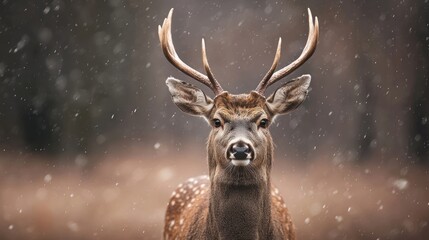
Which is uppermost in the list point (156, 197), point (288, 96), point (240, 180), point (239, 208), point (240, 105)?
point (156, 197)

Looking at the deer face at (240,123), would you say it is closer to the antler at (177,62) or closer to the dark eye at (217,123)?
the dark eye at (217,123)

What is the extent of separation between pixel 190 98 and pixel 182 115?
5.46 meters

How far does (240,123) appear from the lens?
19.7 ft

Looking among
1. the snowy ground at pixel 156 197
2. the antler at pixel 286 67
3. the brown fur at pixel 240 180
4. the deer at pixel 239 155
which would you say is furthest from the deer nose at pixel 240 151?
the snowy ground at pixel 156 197

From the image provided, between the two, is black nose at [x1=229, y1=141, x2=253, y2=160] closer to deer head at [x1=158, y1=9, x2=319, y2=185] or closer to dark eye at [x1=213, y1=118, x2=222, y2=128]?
deer head at [x1=158, y1=9, x2=319, y2=185]

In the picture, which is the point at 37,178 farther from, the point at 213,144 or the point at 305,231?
the point at 213,144

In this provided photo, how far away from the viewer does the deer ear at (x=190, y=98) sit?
6.38 metres

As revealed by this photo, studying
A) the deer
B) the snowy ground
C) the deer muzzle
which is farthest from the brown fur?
the snowy ground

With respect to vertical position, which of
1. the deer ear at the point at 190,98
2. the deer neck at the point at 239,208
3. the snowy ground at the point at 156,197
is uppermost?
the snowy ground at the point at 156,197

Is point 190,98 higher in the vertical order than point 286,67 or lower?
lower

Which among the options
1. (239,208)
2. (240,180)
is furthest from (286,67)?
(239,208)

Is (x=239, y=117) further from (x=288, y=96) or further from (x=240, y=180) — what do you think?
(x=288, y=96)

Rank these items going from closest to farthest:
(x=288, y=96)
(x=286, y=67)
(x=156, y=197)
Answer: (x=288, y=96) → (x=286, y=67) → (x=156, y=197)

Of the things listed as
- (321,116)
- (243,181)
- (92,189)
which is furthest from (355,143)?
(243,181)
